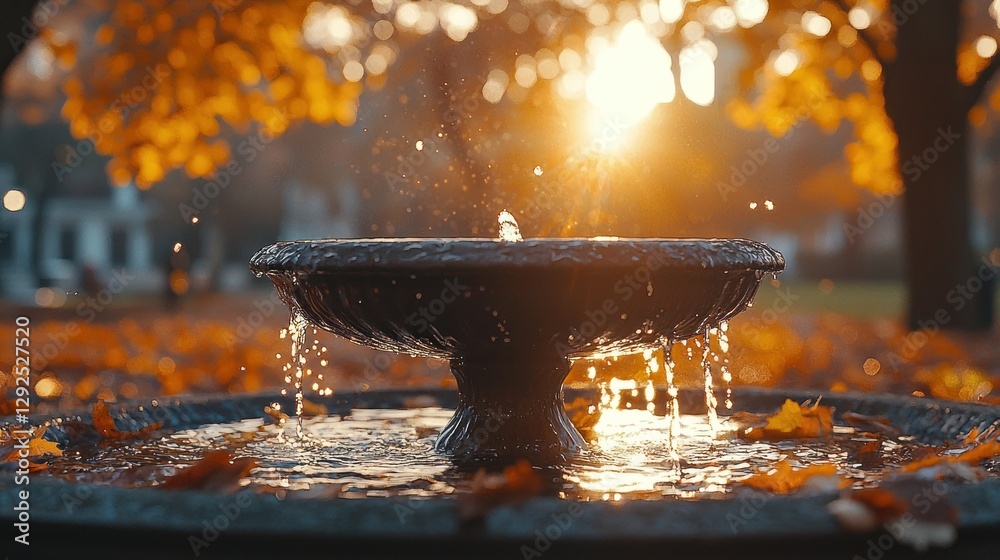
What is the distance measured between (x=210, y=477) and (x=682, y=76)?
11.1 meters

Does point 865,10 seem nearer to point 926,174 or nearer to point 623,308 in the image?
point 926,174

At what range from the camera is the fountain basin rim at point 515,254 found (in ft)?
11.0

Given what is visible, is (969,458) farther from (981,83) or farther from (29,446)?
(981,83)

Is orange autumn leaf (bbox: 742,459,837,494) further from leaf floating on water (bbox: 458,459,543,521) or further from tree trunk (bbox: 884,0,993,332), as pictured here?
tree trunk (bbox: 884,0,993,332)

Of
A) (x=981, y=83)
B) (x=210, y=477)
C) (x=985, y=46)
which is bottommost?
(x=210, y=477)

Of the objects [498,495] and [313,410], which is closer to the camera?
[498,495]

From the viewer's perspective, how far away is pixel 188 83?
1429 centimetres

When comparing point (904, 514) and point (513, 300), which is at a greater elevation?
point (513, 300)

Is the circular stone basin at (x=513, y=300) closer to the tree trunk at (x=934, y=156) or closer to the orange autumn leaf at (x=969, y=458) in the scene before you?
the orange autumn leaf at (x=969, y=458)

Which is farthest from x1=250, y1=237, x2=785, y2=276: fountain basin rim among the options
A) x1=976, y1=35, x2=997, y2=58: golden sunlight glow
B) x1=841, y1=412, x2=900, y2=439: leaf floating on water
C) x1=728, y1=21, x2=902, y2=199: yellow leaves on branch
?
x1=976, y1=35, x2=997, y2=58: golden sunlight glow

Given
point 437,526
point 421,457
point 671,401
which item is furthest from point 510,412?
point 437,526

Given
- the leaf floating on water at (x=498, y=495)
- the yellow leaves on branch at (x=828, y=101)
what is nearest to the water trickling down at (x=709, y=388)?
the leaf floating on water at (x=498, y=495)

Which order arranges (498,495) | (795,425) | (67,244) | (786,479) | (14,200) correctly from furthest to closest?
1. (67,244)
2. (14,200)
3. (795,425)
4. (786,479)
5. (498,495)

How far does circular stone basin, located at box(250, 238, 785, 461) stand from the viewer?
3.38 meters
